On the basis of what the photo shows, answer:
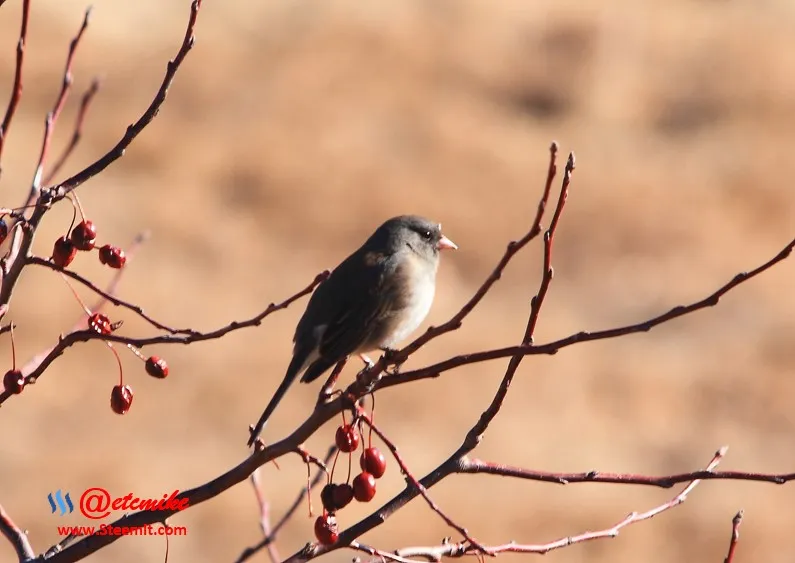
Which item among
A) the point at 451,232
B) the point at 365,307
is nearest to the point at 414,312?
the point at 365,307

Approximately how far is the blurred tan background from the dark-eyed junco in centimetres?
430

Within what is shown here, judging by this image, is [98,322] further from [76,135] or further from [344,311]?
[344,311]

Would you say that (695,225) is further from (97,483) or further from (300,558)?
(300,558)

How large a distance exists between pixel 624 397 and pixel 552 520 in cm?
172

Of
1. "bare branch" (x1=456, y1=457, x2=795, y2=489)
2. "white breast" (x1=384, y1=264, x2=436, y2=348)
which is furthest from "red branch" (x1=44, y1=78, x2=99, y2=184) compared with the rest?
"white breast" (x1=384, y1=264, x2=436, y2=348)

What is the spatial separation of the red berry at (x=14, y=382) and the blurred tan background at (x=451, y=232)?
5.60m

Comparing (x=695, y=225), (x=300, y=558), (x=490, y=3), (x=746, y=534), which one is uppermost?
(x=490, y=3)

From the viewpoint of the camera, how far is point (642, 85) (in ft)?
40.2

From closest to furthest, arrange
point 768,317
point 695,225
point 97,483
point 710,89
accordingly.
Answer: point 97,483
point 768,317
point 695,225
point 710,89

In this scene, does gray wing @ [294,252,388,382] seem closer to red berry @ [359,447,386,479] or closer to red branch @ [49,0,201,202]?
red berry @ [359,447,386,479]

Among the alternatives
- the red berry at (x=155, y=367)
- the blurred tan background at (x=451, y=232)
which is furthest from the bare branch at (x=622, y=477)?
the blurred tan background at (x=451, y=232)

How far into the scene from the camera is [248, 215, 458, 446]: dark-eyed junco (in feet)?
10.9

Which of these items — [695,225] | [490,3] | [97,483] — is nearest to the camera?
[97,483]

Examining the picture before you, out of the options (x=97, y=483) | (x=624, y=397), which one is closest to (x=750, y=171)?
(x=624, y=397)
